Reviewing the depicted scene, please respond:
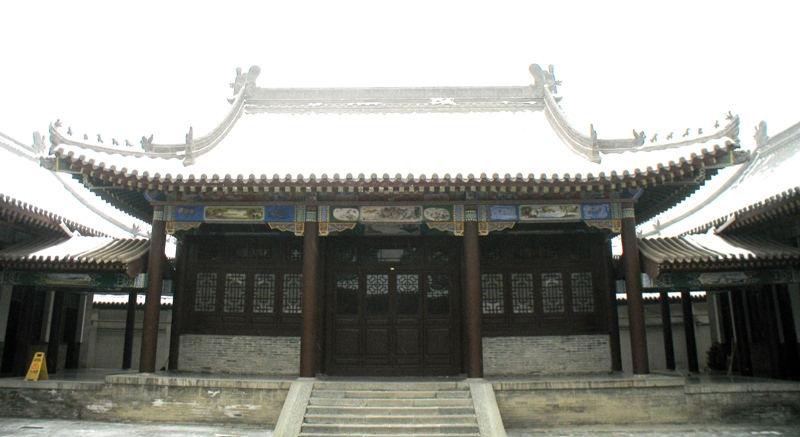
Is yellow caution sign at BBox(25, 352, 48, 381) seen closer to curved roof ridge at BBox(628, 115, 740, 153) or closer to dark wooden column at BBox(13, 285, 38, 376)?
dark wooden column at BBox(13, 285, 38, 376)

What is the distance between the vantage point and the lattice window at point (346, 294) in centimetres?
1258

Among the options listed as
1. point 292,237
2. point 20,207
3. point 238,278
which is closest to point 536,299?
point 292,237

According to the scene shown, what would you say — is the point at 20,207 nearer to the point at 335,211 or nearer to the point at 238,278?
the point at 238,278

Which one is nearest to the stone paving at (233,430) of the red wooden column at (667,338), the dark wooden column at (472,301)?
the dark wooden column at (472,301)

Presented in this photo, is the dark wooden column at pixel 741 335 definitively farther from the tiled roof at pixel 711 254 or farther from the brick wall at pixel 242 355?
the brick wall at pixel 242 355

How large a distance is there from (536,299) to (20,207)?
10.3 m

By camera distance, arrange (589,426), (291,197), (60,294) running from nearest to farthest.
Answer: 1. (589,426)
2. (291,197)
3. (60,294)

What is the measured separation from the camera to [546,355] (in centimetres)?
1234

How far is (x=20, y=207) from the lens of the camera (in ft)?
39.8

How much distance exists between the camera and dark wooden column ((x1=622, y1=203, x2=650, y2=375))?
1090 centimetres

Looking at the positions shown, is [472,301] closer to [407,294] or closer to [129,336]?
[407,294]

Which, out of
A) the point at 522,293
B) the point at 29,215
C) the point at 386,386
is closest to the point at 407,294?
the point at 522,293

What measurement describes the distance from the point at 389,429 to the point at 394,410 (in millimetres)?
561

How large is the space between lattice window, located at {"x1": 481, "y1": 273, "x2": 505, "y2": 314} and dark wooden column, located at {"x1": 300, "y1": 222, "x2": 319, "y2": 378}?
3553 millimetres
